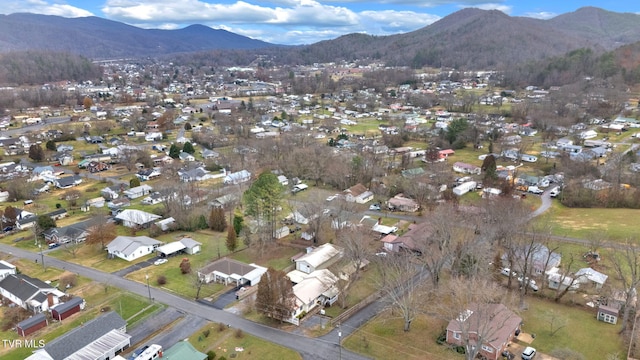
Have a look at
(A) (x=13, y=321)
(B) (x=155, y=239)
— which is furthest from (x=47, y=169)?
(A) (x=13, y=321)

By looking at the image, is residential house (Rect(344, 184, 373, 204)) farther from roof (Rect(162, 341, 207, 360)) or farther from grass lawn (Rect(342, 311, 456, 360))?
roof (Rect(162, 341, 207, 360))

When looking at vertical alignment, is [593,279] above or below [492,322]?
below

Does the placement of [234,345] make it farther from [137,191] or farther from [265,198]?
[137,191]

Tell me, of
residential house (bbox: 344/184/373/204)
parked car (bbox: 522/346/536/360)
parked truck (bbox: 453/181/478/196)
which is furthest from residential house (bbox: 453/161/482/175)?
parked car (bbox: 522/346/536/360)

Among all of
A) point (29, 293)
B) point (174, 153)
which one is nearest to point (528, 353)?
point (29, 293)

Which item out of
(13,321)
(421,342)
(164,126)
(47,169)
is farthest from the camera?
(164,126)

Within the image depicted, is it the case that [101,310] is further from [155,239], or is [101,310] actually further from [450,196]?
[450,196]
